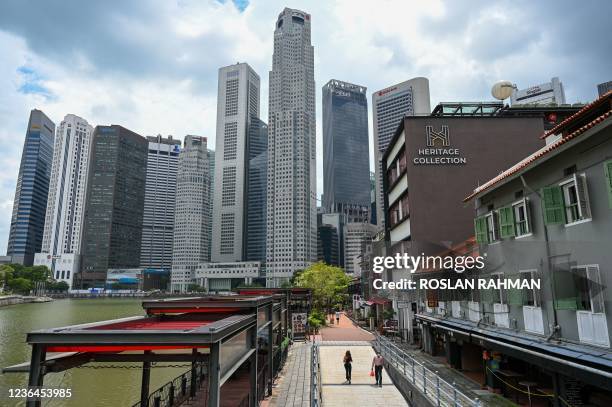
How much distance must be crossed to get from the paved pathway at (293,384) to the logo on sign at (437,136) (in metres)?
20.4

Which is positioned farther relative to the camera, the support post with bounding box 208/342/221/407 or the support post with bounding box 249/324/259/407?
the support post with bounding box 249/324/259/407

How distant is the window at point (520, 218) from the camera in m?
16.2

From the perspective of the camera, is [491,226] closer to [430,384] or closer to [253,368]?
[430,384]

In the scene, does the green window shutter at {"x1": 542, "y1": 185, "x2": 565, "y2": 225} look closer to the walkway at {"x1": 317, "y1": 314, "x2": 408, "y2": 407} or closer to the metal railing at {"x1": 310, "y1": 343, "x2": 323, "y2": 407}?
the walkway at {"x1": 317, "y1": 314, "x2": 408, "y2": 407}

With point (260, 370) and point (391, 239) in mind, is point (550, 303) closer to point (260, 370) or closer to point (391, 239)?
point (260, 370)

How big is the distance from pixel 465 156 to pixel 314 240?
6447 inches

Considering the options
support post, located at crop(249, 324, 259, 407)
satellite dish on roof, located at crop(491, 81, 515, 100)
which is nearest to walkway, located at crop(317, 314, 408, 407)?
support post, located at crop(249, 324, 259, 407)

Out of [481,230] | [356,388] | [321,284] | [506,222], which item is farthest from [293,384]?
[321,284]

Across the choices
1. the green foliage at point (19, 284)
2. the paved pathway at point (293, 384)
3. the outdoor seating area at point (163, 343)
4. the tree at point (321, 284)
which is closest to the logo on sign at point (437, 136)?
the paved pathway at point (293, 384)

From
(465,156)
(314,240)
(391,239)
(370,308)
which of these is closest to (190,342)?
(465,156)

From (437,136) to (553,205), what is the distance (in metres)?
22.2

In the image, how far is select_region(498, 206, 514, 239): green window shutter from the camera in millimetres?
17391

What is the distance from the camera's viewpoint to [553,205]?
1384 cm

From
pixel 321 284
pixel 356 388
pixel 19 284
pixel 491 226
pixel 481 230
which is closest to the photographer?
pixel 356 388
